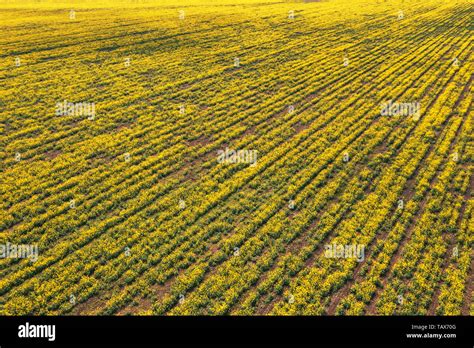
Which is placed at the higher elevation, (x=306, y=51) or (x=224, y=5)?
(x=224, y=5)

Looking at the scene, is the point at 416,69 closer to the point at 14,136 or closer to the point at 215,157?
the point at 215,157

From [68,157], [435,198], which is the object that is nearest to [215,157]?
[68,157]

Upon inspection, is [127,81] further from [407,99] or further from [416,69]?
[416,69]

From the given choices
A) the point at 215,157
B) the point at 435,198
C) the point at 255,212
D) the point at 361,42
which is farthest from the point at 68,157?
the point at 361,42

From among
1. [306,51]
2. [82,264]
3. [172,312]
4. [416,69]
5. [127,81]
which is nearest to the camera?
[172,312]

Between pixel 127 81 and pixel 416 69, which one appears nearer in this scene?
pixel 127 81

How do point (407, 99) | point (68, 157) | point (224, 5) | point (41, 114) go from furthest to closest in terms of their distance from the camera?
1. point (224, 5)
2. point (407, 99)
3. point (41, 114)
4. point (68, 157)

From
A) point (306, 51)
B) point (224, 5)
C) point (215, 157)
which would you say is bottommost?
point (215, 157)
